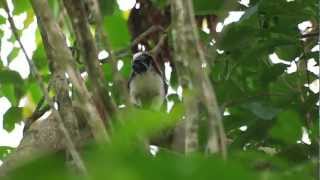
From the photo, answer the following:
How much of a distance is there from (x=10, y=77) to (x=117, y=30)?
0.38m

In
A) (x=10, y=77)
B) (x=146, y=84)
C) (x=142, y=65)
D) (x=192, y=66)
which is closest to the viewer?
(x=192, y=66)

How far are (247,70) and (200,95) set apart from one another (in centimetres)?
94

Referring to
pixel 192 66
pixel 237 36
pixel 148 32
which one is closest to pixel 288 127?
pixel 192 66

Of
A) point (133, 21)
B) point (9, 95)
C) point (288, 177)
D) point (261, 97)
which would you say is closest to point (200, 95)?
point (288, 177)

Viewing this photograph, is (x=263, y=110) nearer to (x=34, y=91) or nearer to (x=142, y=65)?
(x=34, y=91)

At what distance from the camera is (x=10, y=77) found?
1.96 m

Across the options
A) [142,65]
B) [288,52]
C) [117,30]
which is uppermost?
[117,30]

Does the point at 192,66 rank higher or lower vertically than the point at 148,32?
higher

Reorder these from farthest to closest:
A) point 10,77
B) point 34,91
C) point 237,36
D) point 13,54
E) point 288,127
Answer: point 13,54 < point 34,91 < point 10,77 < point 237,36 < point 288,127

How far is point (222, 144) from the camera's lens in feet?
2.51

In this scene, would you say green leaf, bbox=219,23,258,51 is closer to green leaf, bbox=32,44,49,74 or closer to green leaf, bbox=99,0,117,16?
green leaf, bbox=99,0,117,16

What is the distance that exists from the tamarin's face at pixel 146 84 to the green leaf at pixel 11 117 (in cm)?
97

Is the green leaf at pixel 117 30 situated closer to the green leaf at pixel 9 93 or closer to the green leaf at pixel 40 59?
the green leaf at pixel 40 59

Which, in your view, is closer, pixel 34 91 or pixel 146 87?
pixel 34 91
